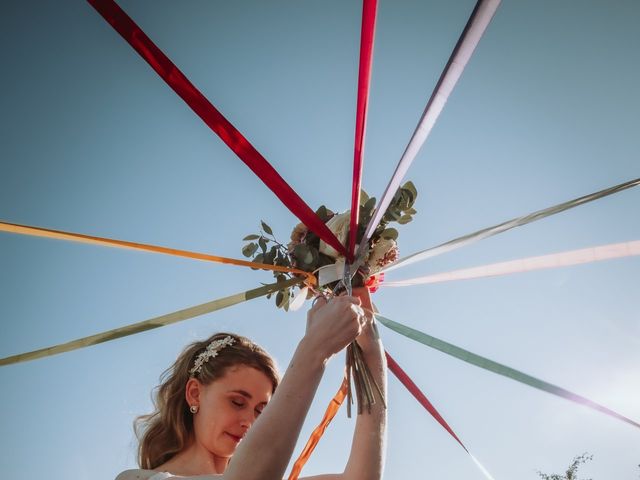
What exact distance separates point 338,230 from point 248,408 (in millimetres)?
1141

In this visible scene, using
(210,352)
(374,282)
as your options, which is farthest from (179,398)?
(374,282)

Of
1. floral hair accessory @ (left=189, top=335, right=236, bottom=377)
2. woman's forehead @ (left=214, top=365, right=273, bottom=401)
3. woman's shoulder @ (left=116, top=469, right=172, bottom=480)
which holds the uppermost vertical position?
floral hair accessory @ (left=189, top=335, right=236, bottom=377)

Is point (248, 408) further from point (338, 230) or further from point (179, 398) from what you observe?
point (338, 230)

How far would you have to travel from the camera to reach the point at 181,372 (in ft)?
11.0

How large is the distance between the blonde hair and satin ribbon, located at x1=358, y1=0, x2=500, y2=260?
1.48 metres

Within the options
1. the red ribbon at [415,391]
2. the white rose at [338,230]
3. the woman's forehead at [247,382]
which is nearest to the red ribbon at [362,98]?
the white rose at [338,230]

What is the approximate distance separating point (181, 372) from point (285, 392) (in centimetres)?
189

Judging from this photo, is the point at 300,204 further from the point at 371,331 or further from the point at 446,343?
the point at 446,343

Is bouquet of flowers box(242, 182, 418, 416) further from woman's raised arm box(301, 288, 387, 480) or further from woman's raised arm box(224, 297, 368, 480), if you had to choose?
woman's raised arm box(224, 297, 368, 480)

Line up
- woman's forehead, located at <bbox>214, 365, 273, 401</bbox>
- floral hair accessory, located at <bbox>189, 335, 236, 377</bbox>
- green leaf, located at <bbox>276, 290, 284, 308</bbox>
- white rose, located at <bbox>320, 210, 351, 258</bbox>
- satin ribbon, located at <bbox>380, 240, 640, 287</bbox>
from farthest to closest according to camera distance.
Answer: floral hair accessory, located at <bbox>189, 335, 236, 377</bbox>, woman's forehead, located at <bbox>214, 365, 273, 401</bbox>, green leaf, located at <bbox>276, 290, 284, 308</bbox>, white rose, located at <bbox>320, 210, 351, 258</bbox>, satin ribbon, located at <bbox>380, 240, 640, 287</bbox>

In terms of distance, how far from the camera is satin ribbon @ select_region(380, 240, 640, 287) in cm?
197

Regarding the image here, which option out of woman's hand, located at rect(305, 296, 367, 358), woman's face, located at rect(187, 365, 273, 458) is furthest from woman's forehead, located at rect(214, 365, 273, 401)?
woman's hand, located at rect(305, 296, 367, 358)

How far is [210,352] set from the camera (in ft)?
10.7

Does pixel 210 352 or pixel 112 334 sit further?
pixel 210 352
